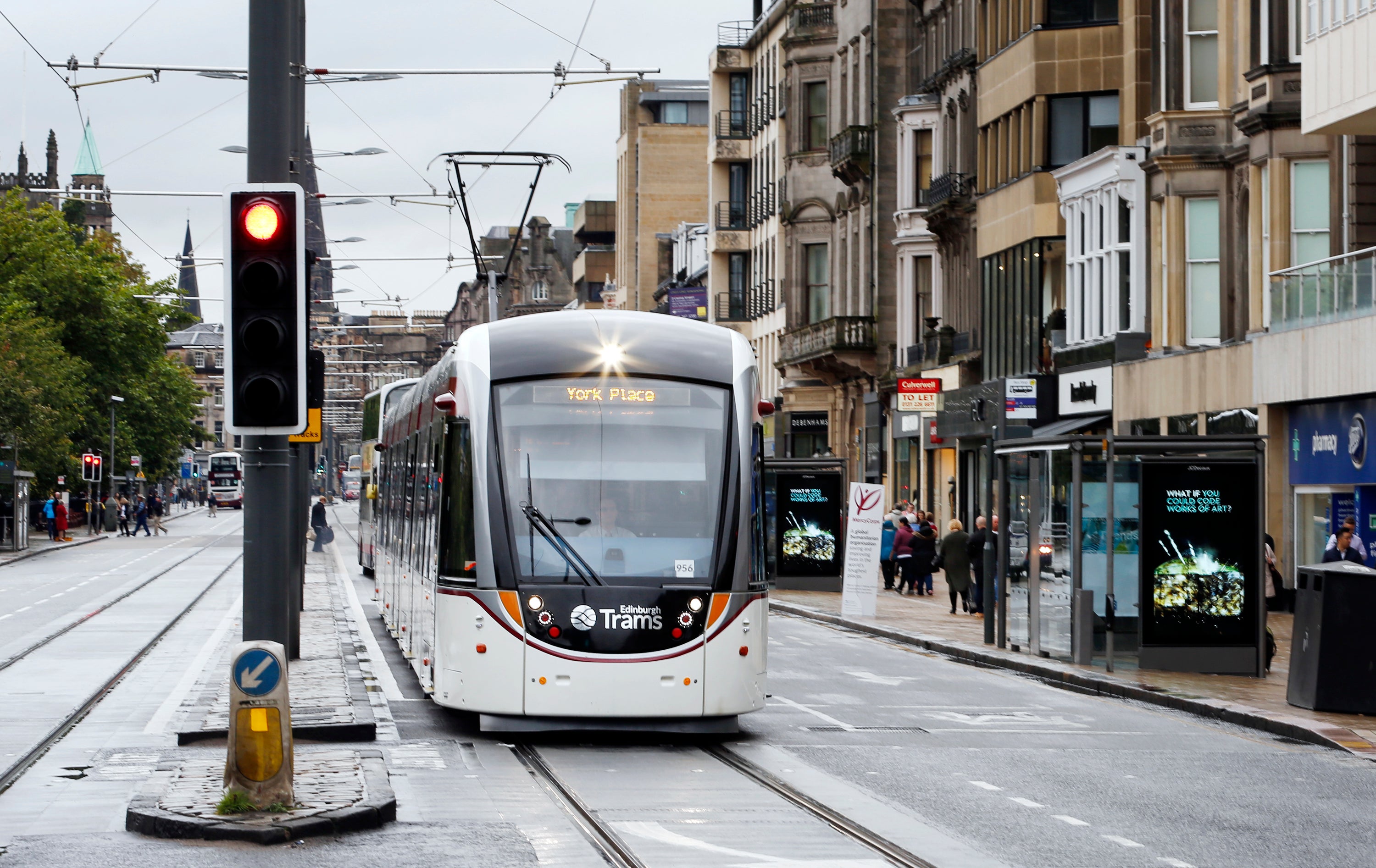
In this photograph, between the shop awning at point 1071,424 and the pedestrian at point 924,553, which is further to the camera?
the shop awning at point 1071,424

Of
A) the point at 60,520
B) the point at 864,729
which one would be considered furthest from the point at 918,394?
the point at 60,520

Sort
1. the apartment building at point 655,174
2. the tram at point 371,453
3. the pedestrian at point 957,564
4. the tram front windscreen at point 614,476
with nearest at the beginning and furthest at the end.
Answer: the tram front windscreen at point 614,476 < the pedestrian at point 957,564 < the tram at point 371,453 < the apartment building at point 655,174

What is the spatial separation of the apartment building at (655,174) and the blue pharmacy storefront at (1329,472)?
7410cm

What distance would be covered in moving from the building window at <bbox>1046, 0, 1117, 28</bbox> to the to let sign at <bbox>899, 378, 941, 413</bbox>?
11.2 metres

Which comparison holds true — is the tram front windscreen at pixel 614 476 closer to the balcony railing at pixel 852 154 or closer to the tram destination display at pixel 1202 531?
the tram destination display at pixel 1202 531

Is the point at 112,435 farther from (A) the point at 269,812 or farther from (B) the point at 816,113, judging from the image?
(A) the point at 269,812

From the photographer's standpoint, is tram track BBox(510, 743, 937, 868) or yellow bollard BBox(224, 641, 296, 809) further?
yellow bollard BBox(224, 641, 296, 809)

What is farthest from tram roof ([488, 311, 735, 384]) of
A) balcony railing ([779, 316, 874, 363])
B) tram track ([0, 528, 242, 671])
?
balcony railing ([779, 316, 874, 363])

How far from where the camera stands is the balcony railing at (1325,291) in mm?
29891

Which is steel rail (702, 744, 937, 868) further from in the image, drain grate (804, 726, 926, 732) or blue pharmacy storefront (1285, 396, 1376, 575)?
blue pharmacy storefront (1285, 396, 1376, 575)

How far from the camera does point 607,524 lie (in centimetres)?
1484

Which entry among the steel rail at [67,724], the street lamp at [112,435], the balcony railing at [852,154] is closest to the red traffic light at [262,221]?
the steel rail at [67,724]

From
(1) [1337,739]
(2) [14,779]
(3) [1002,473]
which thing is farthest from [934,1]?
(2) [14,779]

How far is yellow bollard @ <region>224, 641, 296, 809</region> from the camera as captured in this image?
10617mm
